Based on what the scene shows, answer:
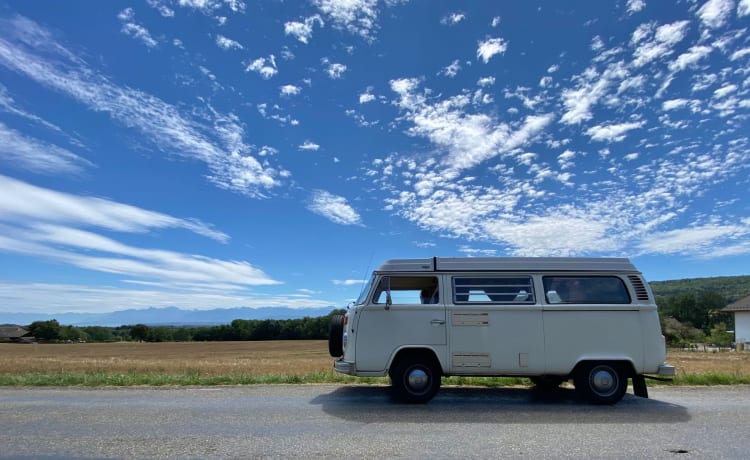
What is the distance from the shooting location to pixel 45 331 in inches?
4370

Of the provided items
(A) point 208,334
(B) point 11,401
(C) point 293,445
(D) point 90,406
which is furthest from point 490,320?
(A) point 208,334

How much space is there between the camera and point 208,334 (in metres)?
102

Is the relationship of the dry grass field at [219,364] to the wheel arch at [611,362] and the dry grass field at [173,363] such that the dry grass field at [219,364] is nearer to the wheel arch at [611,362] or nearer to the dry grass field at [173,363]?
the dry grass field at [173,363]

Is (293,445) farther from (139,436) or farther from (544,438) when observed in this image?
(544,438)

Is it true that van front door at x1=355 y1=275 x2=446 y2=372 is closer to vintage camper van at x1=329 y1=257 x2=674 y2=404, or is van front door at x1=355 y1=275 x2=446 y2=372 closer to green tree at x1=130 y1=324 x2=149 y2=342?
vintage camper van at x1=329 y1=257 x2=674 y2=404

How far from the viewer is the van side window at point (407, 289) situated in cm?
833

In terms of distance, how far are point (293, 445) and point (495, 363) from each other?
3.78m

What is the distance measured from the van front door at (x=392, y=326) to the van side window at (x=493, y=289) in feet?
1.25

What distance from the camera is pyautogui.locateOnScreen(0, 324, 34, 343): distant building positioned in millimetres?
108062

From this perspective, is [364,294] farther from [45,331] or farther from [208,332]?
[45,331]

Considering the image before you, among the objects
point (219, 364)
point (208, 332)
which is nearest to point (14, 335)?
point (208, 332)

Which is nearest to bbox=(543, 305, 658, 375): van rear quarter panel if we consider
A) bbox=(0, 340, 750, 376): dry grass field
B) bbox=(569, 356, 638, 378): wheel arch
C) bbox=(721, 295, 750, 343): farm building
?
bbox=(569, 356, 638, 378): wheel arch

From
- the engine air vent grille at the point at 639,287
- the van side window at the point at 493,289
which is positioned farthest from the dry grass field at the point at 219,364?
the van side window at the point at 493,289

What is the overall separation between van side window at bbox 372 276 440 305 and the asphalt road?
1.65 metres
